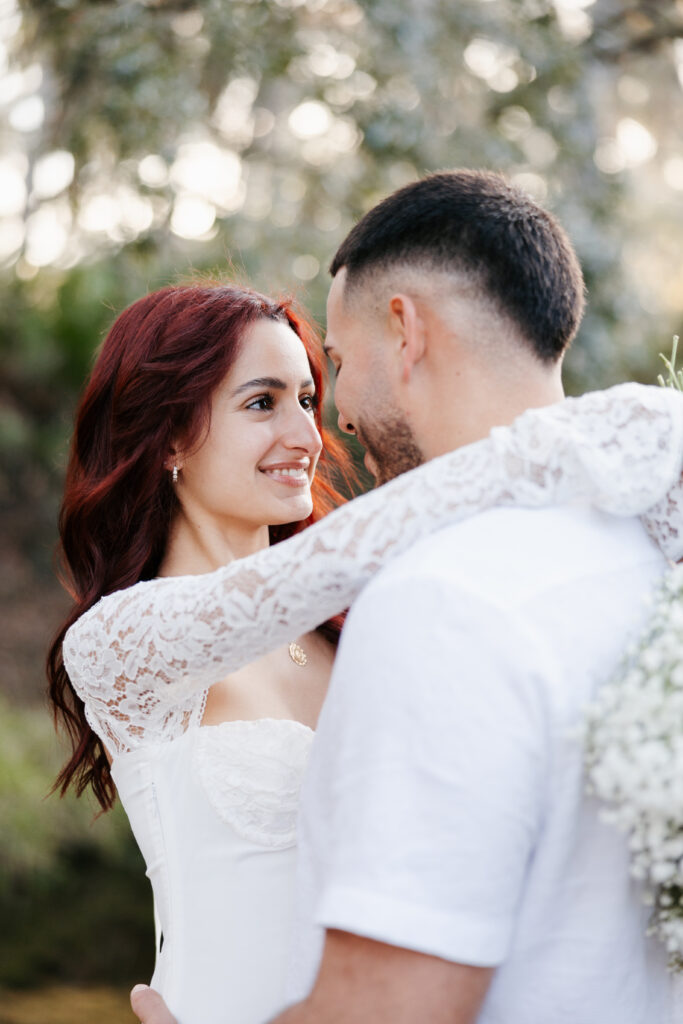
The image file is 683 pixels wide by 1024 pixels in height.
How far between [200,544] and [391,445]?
1.16m

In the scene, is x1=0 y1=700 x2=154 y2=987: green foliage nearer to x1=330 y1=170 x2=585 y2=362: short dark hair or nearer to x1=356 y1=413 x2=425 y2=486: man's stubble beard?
x1=356 y1=413 x2=425 y2=486: man's stubble beard

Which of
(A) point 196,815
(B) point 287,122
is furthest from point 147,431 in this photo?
(B) point 287,122

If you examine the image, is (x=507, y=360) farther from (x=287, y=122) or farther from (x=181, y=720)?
(x=287, y=122)

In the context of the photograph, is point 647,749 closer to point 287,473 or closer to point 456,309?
point 456,309

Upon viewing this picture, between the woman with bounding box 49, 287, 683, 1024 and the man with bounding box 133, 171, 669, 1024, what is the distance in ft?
0.39

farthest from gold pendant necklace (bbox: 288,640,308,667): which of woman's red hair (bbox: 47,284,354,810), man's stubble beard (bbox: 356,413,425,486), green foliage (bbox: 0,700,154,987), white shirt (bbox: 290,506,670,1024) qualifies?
green foliage (bbox: 0,700,154,987)

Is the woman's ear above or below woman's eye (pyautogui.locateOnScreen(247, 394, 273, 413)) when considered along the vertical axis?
below

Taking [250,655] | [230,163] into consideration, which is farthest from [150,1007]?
[230,163]

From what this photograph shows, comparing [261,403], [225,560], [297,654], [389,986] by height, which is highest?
[261,403]

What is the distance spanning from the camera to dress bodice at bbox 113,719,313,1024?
2.27m

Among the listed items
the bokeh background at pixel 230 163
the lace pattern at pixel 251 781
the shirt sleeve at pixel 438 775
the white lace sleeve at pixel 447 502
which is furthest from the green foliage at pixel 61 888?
the shirt sleeve at pixel 438 775

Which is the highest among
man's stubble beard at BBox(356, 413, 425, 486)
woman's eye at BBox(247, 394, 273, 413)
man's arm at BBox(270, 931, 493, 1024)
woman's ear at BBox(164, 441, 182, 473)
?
man's stubble beard at BBox(356, 413, 425, 486)

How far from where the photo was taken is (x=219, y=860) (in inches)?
91.4

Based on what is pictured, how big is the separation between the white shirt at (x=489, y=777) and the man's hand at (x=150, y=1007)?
0.69 metres
